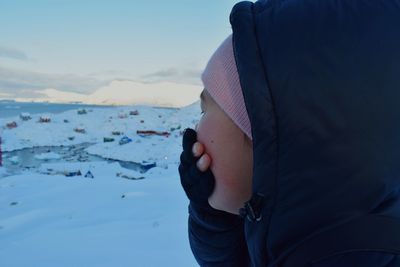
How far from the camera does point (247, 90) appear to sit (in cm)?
62

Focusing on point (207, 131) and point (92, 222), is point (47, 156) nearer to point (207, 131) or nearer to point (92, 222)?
point (92, 222)

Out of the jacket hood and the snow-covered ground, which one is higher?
the jacket hood

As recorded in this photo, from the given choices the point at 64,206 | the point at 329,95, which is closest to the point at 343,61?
the point at 329,95

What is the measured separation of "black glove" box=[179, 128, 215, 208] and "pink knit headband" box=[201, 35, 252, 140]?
0.13 metres

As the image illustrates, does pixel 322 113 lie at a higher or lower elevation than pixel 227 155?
higher

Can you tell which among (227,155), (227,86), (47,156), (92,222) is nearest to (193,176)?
(227,155)

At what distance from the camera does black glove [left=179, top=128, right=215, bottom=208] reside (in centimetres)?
79

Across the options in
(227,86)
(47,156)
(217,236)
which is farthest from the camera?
(47,156)

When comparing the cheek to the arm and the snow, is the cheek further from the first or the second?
the snow

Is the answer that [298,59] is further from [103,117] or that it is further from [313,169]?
[103,117]

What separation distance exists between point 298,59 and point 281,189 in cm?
21

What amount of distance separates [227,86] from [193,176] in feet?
0.70

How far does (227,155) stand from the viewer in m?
0.74

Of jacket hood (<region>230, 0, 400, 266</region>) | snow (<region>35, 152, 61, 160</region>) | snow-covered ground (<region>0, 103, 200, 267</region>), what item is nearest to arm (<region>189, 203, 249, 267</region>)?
jacket hood (<region>230, 0, 400, 266</region>)
